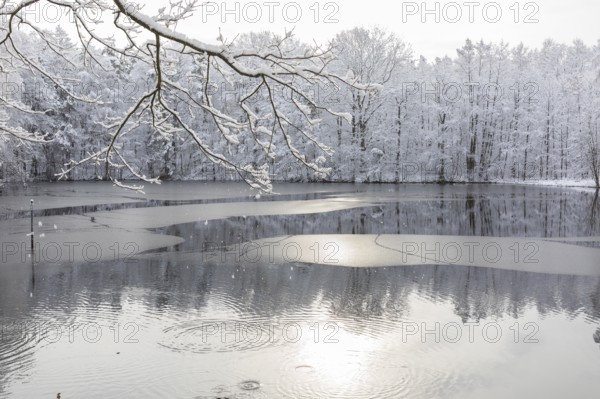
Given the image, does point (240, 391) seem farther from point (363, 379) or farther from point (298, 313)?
point (298, 313)

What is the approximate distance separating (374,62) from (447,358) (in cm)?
4944

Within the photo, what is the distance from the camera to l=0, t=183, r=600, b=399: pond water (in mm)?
7020

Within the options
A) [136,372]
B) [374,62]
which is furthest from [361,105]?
[136,372]

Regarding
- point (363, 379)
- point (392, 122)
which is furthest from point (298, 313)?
point (392, 122)

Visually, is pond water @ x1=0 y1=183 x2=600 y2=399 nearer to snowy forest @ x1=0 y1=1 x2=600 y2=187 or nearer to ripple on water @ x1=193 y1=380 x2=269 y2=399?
ripple on water @ x1=193 y1=380 x2=269 y2=399

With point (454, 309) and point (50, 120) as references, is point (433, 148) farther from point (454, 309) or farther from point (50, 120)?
point (454, 309)

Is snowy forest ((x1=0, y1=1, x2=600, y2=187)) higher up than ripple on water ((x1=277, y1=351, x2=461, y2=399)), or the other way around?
snowy forest ((x1=0, y1=1, x2=600, y2=187))

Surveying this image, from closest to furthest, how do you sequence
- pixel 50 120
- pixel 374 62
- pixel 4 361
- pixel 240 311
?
pixel 4 361, pixel 240 311, pixel 374 62, pixel 50 120

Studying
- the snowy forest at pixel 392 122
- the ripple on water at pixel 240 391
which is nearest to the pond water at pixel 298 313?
the ripple on water at pixel 240 391

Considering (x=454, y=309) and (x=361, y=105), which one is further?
(x=361, y=105)

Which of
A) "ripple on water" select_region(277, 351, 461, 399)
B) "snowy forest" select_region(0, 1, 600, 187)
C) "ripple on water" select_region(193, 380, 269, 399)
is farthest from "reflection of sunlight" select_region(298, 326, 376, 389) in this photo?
"snowy forest" select_region(0, 1, 600, 187)

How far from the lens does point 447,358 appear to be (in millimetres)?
7812

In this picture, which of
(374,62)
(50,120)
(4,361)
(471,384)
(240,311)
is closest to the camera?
(471,384)

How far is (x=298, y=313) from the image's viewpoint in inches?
389
